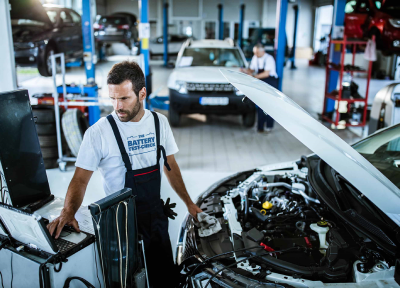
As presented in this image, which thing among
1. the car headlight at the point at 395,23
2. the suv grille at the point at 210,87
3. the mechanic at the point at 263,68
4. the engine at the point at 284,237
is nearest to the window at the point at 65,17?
the suv grille at the point at 210,87

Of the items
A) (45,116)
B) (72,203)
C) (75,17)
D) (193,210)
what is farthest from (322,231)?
(75,17)

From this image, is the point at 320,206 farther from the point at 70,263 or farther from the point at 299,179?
the point at 70,263

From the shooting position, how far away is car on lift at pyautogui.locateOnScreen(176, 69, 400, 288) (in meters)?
1.82

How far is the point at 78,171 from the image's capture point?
209cm

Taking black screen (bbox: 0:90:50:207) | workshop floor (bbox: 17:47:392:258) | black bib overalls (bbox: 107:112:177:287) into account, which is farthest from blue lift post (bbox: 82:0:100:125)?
black bib overalls (bbox: 107:112:177:287)

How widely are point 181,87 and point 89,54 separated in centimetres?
171

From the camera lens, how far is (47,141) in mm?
5246

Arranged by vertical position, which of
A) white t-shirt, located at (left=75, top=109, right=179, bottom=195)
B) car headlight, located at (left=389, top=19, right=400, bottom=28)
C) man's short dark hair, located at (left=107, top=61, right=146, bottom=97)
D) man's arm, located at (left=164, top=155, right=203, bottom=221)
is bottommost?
man's arm, located at (left=164, top=155, right=203, bottom=221)

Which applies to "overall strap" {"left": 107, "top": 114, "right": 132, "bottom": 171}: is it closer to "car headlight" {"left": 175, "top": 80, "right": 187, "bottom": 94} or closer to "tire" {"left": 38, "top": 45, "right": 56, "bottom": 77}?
"car headlight" {"left": 175, "top": 80, "right": 187, "bottom": 94}

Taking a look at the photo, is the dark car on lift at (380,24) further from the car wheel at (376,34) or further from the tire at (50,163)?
the tire at (50,163)

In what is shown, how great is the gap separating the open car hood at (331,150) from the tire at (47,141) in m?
3.97

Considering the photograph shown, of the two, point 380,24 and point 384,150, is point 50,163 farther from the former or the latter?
point 380,24

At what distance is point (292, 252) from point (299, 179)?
35.2 inches

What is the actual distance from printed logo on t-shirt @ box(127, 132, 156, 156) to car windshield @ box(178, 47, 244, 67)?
221 inches
